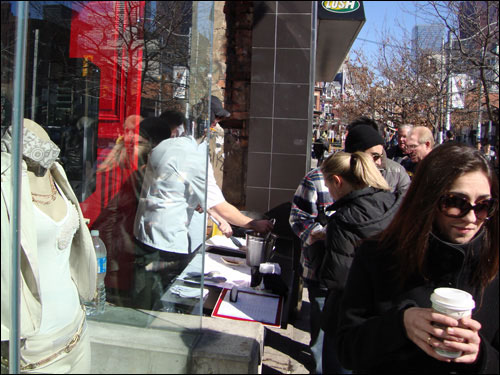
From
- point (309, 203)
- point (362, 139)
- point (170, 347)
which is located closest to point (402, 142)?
point (362, 139)

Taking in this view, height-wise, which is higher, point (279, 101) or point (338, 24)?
point (338, 24)

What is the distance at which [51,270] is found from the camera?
181 centimetres

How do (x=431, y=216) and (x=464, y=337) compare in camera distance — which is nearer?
(x=464, y=337)

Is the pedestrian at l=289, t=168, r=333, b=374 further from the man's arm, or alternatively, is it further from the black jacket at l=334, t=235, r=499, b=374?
the black jacket at l=334, t=235, r=499, b=374

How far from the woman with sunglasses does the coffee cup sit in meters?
0.13

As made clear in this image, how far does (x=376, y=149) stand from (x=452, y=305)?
2.44 meters

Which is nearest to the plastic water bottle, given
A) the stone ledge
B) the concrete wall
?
the stone ledge

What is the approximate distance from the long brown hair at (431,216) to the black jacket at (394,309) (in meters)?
0.03

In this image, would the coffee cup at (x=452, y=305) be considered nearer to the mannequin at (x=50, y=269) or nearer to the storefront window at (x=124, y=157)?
the storefront window at (x=124, y=157)

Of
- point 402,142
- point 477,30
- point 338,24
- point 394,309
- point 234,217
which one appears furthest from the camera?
point 477,30

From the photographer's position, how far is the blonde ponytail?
2699mm

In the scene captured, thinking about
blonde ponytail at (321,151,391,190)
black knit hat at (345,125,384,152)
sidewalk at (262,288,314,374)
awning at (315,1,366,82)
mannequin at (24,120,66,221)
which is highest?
awning at (315,1,366,82)

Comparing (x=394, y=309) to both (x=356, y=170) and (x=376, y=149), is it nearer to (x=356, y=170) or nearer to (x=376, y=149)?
(x=356, y=170)

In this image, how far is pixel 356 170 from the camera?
2.76m
